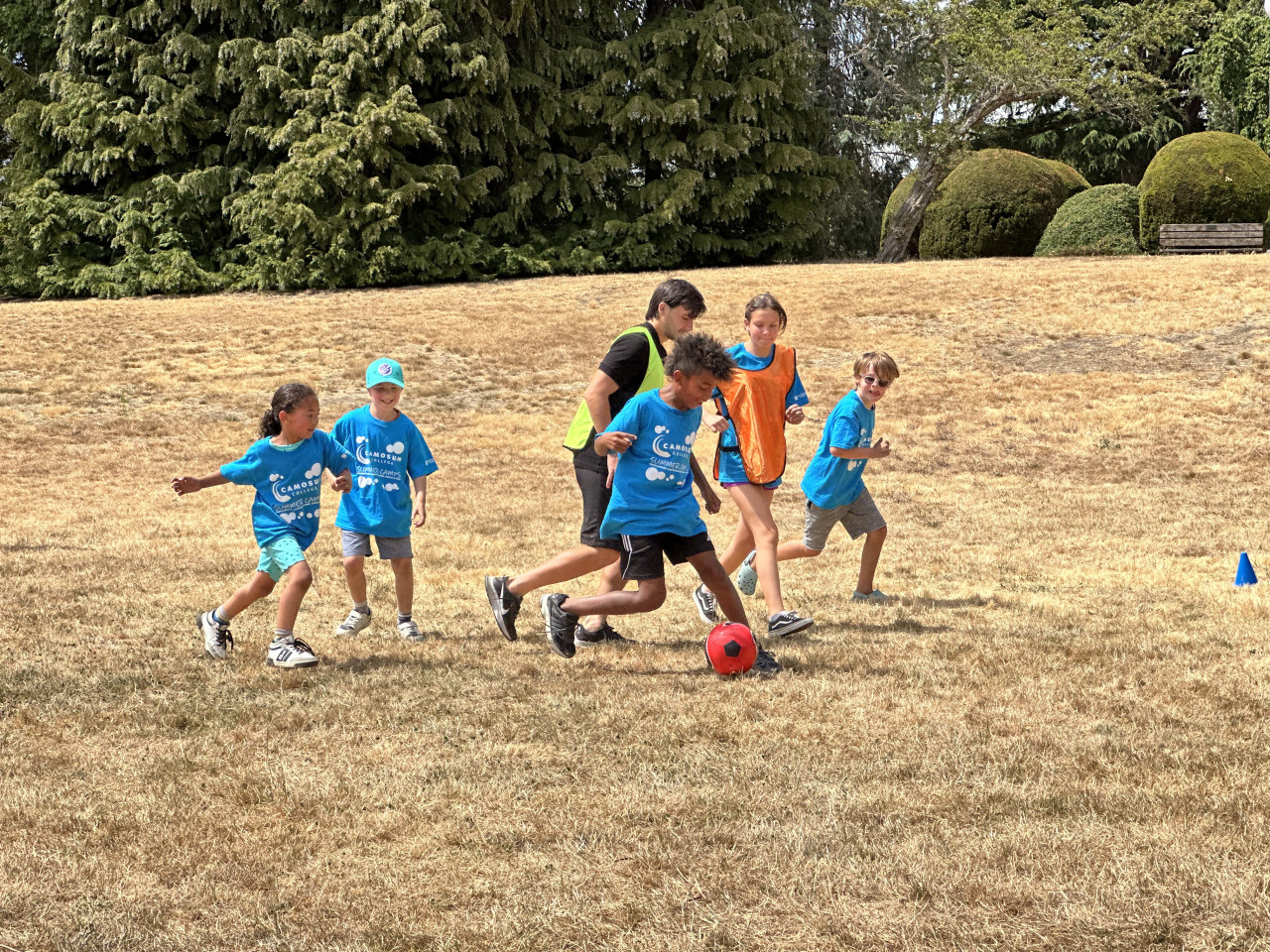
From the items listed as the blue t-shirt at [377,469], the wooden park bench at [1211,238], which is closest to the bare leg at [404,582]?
the blue t-shirt at [377,469]

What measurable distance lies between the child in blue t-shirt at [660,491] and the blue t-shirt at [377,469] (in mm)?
1382

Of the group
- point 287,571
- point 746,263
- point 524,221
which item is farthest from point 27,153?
point 287,571

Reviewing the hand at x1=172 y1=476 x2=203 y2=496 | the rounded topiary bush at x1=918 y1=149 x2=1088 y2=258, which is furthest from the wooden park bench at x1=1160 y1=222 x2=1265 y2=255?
the hand at x1=172 y1=476 x2=203 y2=496

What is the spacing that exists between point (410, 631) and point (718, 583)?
1.91 metres

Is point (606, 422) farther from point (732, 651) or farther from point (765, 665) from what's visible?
point (765, 665)

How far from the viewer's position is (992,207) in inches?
1053

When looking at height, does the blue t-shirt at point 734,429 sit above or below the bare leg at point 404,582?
above

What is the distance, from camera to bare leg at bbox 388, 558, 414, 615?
22.3ft

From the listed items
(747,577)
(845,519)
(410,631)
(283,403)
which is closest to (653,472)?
(283,403)

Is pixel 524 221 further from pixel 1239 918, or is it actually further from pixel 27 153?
pixel 1239 918

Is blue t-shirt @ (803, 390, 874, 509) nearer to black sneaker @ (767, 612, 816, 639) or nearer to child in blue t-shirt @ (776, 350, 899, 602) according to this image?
child in blue t-shirt @ (776, 350, 899, 602)

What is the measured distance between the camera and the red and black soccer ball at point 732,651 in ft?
18.7

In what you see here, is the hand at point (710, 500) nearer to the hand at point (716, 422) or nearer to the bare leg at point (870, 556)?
the hand at point (716, 422)

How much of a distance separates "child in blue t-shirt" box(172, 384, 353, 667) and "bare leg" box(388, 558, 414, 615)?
2.04 feet
